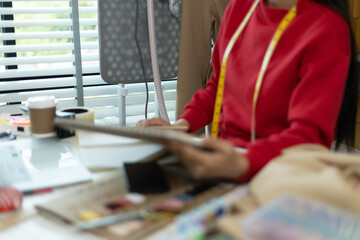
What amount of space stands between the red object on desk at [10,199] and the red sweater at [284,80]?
408 millimetres

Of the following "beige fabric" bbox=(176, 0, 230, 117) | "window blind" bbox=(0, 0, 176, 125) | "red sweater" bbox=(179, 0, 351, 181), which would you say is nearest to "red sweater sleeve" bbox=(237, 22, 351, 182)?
"red sweater" bbox=(179, 0, 351, 181)

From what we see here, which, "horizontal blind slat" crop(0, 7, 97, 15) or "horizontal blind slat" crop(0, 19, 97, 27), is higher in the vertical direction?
"horizontal blind slat" crop(0, 7, 97, 15)

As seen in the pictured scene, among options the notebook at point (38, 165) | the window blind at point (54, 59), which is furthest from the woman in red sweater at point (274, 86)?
the window blind at point (54, 59)

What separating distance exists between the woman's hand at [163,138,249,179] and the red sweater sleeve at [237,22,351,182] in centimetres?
13

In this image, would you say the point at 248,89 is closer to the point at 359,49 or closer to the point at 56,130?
the point at 56,130

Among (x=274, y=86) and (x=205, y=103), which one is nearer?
(x=274, y=86)

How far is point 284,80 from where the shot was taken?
1.06 meters

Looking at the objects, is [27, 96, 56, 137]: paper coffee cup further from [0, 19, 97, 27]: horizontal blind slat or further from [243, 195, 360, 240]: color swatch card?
[0, 19, 97, 27]: horizontal blind slat

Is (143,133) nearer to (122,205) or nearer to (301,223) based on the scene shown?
(122,205)

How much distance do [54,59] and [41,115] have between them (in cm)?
105

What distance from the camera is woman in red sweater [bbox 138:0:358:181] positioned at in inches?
34.7

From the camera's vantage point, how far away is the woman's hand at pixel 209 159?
745 mm

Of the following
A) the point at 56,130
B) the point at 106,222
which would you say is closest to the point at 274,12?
the point at 56,130

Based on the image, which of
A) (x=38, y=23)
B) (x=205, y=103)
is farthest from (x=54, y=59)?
(x=205, y=103)
